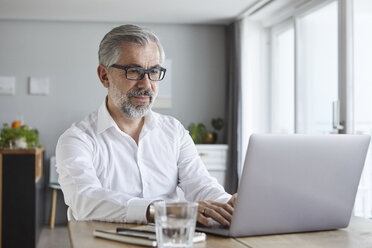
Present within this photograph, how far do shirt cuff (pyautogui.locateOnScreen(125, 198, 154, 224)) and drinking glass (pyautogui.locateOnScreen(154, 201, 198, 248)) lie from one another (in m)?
0.40

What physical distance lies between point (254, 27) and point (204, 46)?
71cm

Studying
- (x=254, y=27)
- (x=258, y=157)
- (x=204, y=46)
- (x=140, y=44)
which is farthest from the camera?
(x=204, y=46)

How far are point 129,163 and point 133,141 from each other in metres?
0.09

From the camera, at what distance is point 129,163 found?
1.91m

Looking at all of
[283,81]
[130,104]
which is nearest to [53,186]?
[283,81]

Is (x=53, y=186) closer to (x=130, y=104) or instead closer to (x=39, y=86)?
(x=39, y=86)

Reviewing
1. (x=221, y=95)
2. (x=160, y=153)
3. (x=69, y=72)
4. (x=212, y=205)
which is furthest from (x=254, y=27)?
(x=212, y=205)

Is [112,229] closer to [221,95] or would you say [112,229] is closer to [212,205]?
[212,205]

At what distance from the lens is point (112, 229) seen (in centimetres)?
135

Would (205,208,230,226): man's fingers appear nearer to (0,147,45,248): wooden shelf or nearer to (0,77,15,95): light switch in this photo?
(0,147,45,248): wooden shelf

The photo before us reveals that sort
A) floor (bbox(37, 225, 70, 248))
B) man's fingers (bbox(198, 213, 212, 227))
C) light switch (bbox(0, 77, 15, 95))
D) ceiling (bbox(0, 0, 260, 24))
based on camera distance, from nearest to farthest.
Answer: man's fingers (bbox(198, 213, 212, 227)), floor (bbox(37, 225, 70, 248)), ceiling (bbox(0, 0, 260, 24)), light switch (bbox(0, 77, 15, 95))

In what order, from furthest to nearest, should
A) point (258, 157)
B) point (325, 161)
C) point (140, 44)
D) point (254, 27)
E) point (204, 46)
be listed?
point (204, 46)
point (254, 27)
point (140, 44)
point (325, 161)
point (258, 157)

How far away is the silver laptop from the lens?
47.2 inches

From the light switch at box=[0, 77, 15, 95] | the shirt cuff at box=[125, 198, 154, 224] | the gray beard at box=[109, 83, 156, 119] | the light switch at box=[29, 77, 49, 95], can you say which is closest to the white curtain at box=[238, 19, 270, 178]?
the light switch at box=[29, 77, 49, 95]
